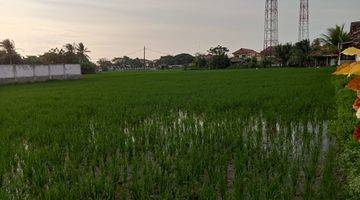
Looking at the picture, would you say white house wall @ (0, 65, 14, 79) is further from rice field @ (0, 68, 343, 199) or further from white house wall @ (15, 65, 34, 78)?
rice field @ (0, 68, 343, 199)

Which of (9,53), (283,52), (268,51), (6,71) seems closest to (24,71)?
(6,71)

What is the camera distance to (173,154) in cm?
533

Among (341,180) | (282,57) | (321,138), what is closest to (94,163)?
(341,180)

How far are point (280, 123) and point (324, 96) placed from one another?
4108 millimetres

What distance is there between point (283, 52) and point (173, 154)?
41562mm

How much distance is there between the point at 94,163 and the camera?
16.1ft

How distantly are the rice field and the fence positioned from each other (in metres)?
14.7

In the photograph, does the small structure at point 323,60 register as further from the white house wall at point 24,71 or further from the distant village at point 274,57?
the white house wall at point 24,71

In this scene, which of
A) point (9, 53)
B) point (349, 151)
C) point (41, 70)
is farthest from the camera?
point (9, 53)

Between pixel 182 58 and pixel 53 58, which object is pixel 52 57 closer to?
pixel 53 58

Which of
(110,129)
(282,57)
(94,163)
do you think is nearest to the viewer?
(94,163)

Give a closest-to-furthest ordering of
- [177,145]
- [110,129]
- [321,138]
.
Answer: [177,145], [321,138], [110,129]

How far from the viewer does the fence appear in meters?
23.0

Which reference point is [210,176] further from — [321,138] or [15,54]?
[15,54]
